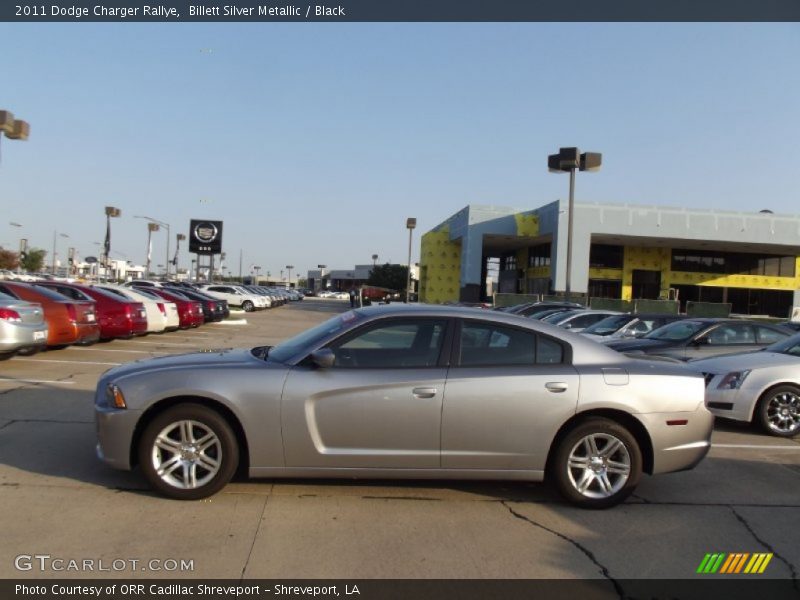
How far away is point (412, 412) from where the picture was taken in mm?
4852

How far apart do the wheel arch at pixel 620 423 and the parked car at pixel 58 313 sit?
32.6ft

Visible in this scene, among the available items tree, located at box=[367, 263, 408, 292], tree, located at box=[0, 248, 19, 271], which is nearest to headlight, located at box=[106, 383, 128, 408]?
tree, located at box=[367, 263, 408, 292]

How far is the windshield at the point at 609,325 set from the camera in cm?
1550

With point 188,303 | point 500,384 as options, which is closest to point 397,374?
point 500,384

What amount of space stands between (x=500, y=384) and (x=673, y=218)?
39743 millimetres

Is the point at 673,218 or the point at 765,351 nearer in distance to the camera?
the point at 765,351

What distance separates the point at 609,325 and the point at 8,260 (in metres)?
90.6

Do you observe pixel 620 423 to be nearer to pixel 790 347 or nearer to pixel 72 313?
pixel 790 347

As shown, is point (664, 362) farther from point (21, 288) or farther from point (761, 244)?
point (761, 244)

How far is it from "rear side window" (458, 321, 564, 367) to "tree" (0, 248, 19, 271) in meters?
91.8

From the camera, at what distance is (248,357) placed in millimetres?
5332

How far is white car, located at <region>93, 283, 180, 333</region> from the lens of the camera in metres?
→ 17.6

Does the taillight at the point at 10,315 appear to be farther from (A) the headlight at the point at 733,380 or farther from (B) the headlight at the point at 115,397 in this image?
(A) the headlight at the point at 733,380

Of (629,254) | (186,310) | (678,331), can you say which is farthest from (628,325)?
(629,254)
